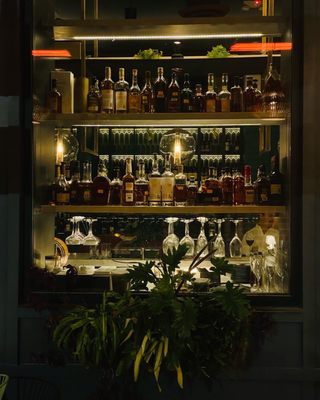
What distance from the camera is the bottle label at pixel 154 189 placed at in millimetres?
3766

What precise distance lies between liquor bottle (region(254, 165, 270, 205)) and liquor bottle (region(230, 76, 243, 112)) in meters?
0.44

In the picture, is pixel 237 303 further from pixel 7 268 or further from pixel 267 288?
pixel 7 268

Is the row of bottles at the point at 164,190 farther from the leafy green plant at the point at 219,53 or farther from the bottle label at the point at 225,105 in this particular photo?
the leafy green plant at the point at 219,53

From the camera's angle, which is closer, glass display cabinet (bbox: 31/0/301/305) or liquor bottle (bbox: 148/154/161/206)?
glass display cabinet (bbox: 31/0/301/305)

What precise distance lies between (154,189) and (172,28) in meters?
0.96

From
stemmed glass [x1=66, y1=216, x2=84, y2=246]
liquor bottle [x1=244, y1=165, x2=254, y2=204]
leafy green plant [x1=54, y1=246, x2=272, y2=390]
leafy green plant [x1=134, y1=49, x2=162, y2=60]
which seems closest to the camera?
leafy green plant [x1=54, y1=246, x2=272, y2=390]

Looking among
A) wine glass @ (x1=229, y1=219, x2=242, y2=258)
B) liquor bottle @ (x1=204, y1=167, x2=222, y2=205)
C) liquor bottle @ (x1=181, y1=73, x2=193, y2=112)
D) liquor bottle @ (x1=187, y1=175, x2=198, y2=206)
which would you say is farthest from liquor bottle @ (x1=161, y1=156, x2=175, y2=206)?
wine glass @ (x1=229, y1=219, x2=242, y2=258)

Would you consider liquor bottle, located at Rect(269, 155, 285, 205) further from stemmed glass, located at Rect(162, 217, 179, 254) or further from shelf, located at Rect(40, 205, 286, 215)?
stemmed glass, located at Rect(162, 217, 179, 254)

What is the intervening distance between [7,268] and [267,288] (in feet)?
4.81

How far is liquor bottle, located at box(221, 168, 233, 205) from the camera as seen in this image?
12.2 feet

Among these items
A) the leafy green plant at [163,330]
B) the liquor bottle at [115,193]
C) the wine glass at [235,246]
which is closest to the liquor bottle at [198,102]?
the liquor bottle at [115,193]

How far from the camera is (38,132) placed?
11.8 feet

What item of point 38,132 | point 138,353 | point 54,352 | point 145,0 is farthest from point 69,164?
point 145,0

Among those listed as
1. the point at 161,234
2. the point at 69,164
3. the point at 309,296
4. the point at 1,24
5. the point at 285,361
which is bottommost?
the point at 285,361
